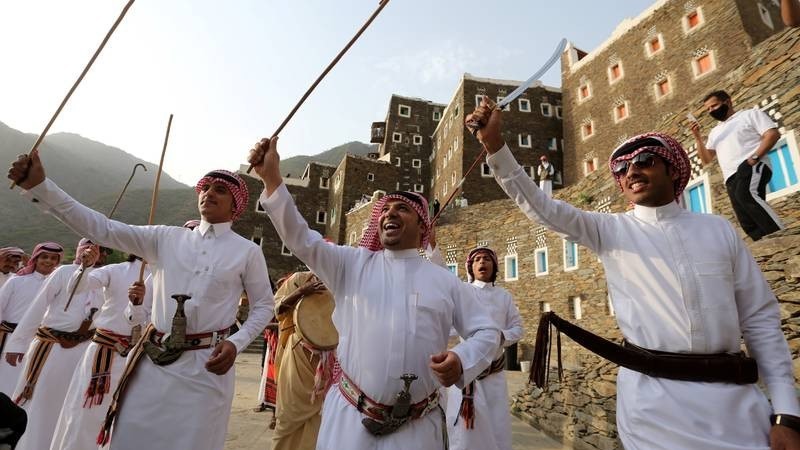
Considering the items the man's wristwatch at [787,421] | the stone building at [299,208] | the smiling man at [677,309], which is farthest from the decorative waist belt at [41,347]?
the stone building at [299,208]

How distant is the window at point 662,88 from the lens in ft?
66.8

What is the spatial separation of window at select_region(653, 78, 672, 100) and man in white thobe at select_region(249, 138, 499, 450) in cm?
2354

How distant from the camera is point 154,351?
97.8 inches

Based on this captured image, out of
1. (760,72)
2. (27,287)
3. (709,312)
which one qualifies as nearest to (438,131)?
(760,72)

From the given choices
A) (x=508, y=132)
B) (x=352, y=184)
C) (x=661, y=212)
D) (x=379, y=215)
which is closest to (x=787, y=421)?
(x=661, y=212)

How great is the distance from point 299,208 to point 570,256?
957 inches

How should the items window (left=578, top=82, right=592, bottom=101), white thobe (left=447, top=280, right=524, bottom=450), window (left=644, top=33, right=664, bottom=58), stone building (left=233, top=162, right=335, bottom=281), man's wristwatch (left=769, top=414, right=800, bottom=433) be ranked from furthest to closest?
stone building (left=233, top=162, right=335, bottom=281) → window (left=578, top=82, right=592, bottom=101) → window (left=644, top=33, right=664, bottom=58) → white thobe (left=447, top=280, right=524, bottom=450) → man's wristwatch (left=769, top=414, right=800, bottom=433)

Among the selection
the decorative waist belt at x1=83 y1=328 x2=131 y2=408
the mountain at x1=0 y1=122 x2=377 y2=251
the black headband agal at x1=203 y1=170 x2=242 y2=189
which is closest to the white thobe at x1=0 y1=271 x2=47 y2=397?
the decorative waist belt at x1=83 y1=328 x2=131 y2=408

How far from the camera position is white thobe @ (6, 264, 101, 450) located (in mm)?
4000

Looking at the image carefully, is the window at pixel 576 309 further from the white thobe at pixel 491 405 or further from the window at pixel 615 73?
the window at pixel 615 73

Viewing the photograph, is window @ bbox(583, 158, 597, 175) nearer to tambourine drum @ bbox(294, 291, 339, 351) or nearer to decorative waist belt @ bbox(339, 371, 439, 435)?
tambourine drum @ bbox(294, 291, 339, 351)

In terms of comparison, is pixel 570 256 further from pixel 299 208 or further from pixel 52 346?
pixel 299 208

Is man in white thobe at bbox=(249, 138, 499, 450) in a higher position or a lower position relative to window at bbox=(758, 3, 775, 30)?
lower

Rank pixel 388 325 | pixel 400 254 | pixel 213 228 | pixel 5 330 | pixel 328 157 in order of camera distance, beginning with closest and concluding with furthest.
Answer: pixel 388 325 < pixel 400 254 < pixel 213 228 < pixel 5 330 < pixel 328 157
